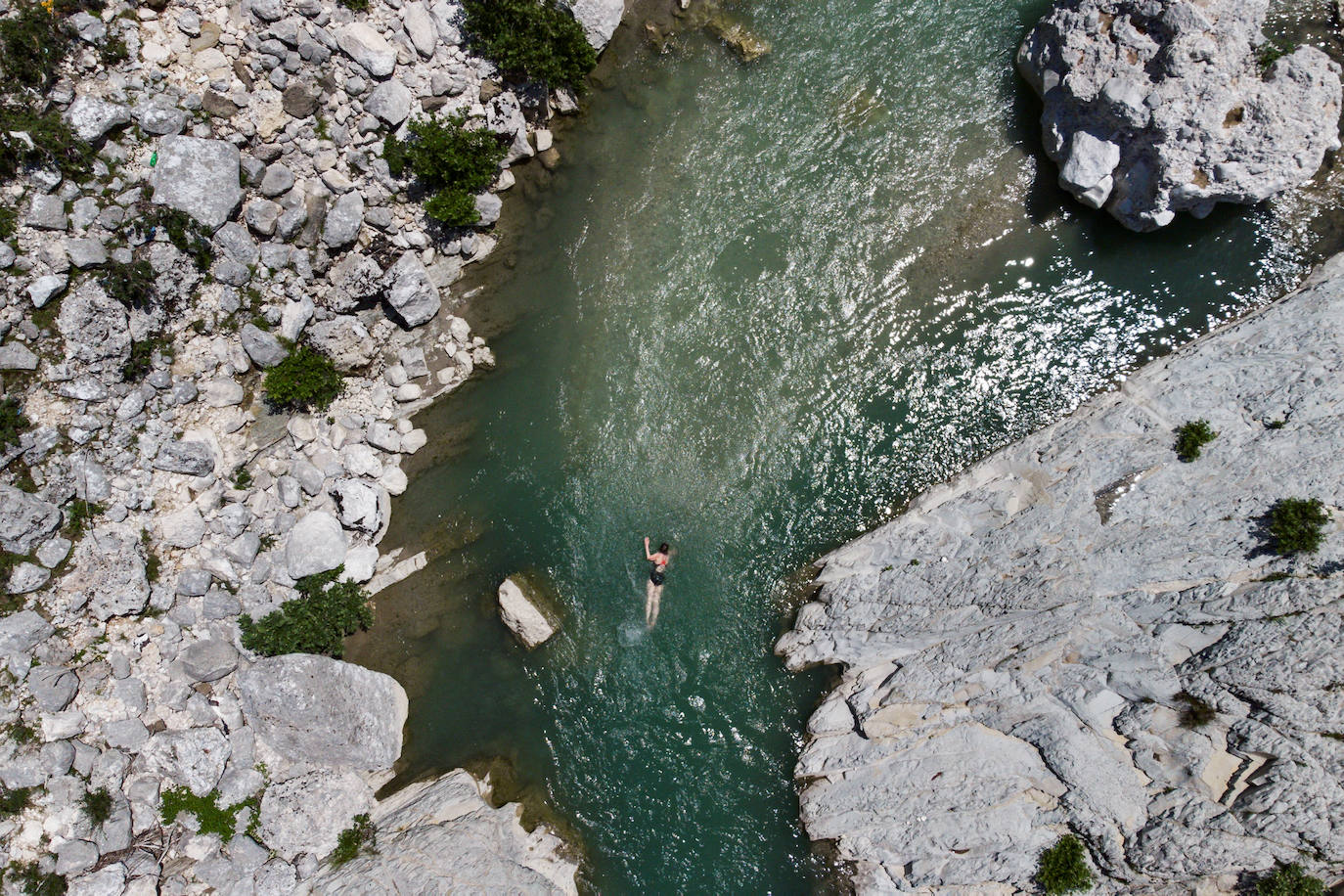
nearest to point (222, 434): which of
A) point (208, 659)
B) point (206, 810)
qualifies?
point (208, 659)

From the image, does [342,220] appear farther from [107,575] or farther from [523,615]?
[523,615]

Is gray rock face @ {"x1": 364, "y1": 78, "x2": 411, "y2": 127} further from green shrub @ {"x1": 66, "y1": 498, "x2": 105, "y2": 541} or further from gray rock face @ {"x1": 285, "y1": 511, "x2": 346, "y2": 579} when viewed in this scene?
green shrub @ {"x1": 66, "y1": 498, "x2": 105, "y2": 541}

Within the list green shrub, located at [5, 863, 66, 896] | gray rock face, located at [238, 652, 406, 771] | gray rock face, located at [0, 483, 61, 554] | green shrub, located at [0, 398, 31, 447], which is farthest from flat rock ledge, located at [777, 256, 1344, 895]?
green shrub, located at [0, 398, 31, 447]

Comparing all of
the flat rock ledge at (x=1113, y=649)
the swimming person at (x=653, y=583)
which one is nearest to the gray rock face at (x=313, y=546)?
the swimming person at (x=653, y=583)

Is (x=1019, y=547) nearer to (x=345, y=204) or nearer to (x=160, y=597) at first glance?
(x=345, y=204)

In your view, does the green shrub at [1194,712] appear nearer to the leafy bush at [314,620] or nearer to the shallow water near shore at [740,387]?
the shallow water near shore at [740,387]
